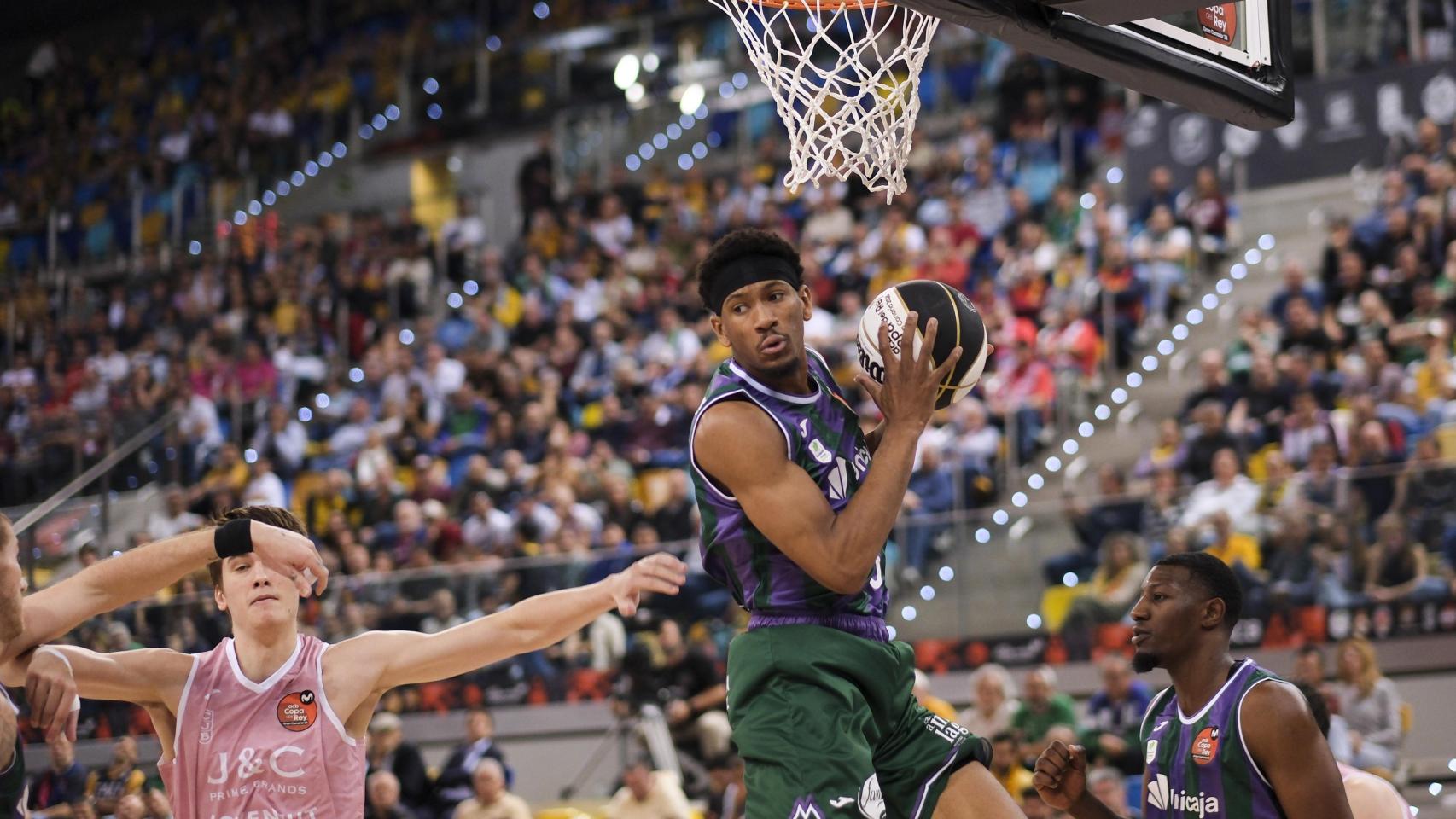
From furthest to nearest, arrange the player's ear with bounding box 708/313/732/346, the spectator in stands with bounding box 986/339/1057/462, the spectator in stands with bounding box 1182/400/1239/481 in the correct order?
the spectator in stands with bounding box 986/339/1057/462
the spectator in stands with bounding box 1182/400/1239/481
the player's ear with bounding box 708/313/732/346

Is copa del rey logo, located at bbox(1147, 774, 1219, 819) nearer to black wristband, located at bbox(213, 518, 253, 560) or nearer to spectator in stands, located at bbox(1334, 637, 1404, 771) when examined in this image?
black wristband, located at bbox(213, 518, 253, 560)

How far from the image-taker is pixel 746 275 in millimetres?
4719

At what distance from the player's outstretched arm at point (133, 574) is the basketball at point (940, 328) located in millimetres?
1586

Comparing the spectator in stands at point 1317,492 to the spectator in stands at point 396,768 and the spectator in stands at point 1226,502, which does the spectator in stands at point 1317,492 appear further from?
the spectator in stands at point 396,768

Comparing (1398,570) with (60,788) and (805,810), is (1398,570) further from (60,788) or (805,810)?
(60,788)

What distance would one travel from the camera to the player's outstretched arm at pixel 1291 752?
4.47 metres

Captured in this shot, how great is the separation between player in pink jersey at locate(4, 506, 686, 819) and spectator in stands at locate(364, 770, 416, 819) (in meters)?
5.52

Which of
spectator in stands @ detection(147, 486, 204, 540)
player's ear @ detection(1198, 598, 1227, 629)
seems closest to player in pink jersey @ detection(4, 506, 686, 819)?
player's ear @ detection(1198, 598, 1227, 629)

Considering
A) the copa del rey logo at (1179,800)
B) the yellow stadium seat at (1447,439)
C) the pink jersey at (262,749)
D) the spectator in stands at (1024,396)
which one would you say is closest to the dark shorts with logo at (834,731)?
the copa del rey logo at (1179,800)

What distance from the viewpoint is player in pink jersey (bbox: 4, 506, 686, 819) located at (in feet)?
16.0

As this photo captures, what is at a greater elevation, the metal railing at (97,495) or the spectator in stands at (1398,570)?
the metal railing at (97,495)

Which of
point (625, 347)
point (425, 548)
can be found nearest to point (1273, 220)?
point (625, 347)

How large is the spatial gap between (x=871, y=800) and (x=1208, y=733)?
993 millimetres

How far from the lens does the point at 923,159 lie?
1700 centimetres
